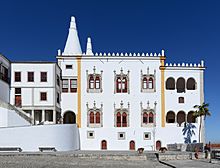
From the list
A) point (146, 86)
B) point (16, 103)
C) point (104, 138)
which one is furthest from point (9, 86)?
Result: point (146, 86)

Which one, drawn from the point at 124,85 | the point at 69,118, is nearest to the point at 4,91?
the point at 69,118

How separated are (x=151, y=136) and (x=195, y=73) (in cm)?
1039

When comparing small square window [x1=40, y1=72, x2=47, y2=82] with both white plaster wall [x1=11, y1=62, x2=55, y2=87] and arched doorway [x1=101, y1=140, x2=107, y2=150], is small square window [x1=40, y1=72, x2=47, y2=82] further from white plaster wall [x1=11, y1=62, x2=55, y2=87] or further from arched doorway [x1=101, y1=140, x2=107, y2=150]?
arched doorway [x1=101, y1=140, x2=107, y2=150]

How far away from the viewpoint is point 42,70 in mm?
42812

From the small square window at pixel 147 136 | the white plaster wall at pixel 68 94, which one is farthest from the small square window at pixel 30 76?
the small square window at pixel 147 136

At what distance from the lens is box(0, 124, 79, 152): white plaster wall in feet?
111

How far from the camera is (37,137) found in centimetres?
3547

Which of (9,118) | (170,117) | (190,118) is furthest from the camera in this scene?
(170,117)

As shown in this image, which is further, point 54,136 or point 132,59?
point 132,59

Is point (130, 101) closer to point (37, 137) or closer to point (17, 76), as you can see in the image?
point (17, 76)

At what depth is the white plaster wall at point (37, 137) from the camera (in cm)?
3384

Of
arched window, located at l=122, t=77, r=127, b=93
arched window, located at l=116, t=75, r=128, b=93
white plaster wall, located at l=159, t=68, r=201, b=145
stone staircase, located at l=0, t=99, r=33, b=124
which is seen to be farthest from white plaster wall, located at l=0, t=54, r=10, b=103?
white plaster wall, located at l=159, t=68, r=201, b=145

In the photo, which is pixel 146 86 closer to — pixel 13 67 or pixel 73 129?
pixel 73 129

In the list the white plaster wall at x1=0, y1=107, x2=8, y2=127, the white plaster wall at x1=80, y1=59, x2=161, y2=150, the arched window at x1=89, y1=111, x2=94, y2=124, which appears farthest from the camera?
the arched window at x1=89, y1=111, x2=94, y2=124
